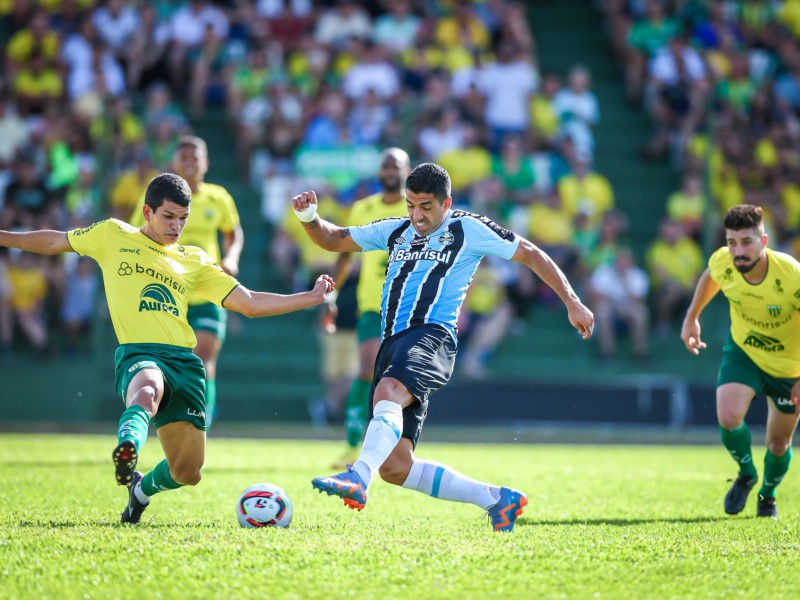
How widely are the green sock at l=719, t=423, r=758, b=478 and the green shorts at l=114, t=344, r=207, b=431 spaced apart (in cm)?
388

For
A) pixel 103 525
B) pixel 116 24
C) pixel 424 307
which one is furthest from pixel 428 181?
pixel 116 24

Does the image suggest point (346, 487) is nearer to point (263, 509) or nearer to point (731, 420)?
point (263, 509)

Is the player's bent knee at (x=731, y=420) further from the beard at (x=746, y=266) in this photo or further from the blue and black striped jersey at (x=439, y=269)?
Result: the blue and black striped jersey at (x=439, y=269)

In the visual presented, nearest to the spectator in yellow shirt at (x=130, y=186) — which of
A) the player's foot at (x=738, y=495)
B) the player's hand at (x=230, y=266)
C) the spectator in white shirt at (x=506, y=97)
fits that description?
the spectator in white shirt at (x=506, y=97)

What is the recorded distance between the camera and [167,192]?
692cm

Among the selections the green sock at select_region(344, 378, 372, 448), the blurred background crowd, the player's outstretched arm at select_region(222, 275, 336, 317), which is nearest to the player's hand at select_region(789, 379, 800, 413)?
the player's outstretched arm at select_region(222, 275, 336, 317)

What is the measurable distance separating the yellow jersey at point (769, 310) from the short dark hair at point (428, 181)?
2.63 m

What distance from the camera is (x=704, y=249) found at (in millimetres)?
17484

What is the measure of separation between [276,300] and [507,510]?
74.4 inches

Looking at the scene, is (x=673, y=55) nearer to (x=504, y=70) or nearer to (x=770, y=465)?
(x=504, y=70)

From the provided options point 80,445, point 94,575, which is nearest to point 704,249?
point 80,445

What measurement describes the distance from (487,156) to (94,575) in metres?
13.6

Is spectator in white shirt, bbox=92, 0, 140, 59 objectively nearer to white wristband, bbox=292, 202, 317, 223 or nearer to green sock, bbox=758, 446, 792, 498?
white wristband, bbox=292, 202, 317, 223

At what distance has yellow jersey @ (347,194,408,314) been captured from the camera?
10445 mm
